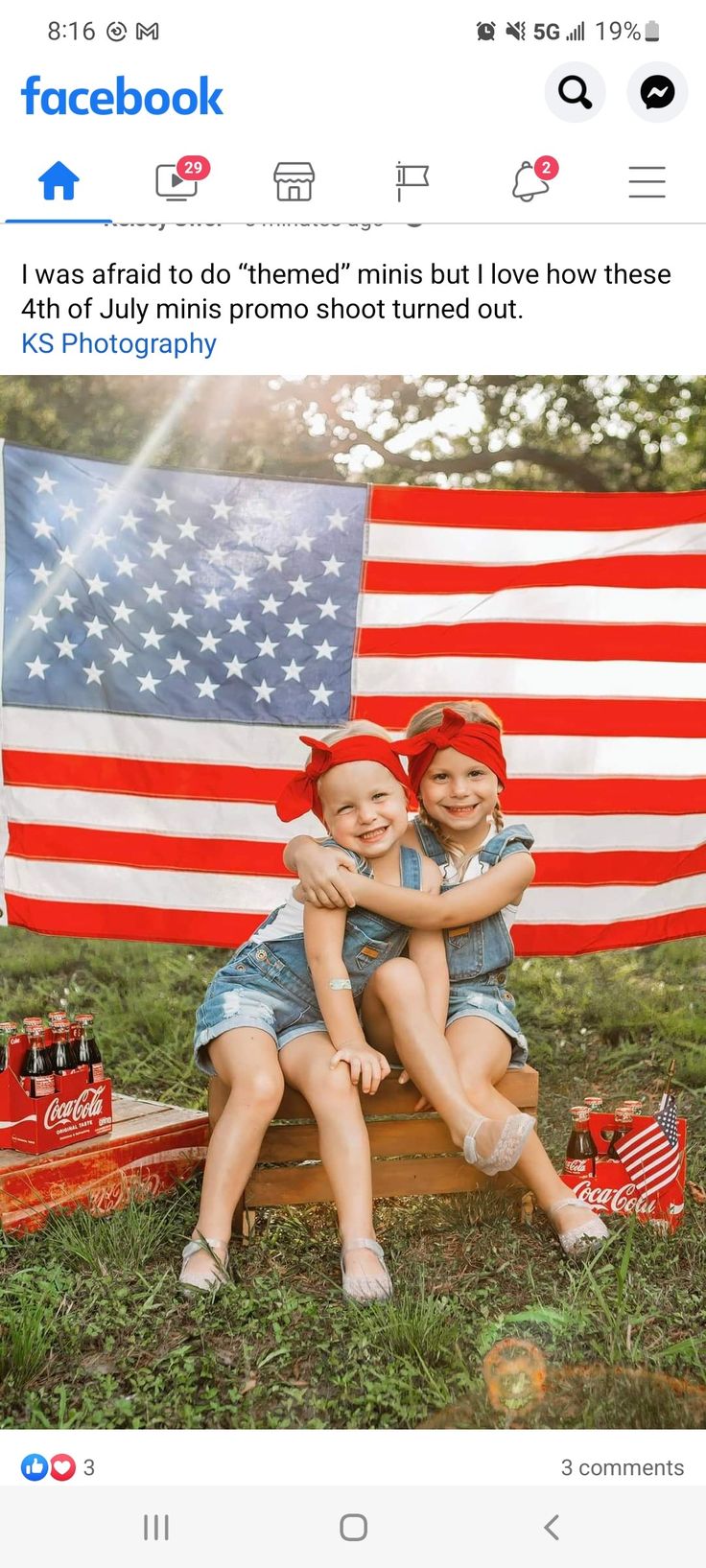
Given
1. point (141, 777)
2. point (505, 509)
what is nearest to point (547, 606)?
point (505, 509)

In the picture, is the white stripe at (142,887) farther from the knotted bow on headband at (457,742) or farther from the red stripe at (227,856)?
the knotted bow on headband at (457,742)

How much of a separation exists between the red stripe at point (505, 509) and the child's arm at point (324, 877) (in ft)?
4.74

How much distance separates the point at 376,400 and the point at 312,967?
3110 mm

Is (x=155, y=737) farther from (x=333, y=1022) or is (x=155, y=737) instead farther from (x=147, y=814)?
(x=333, y=1022)

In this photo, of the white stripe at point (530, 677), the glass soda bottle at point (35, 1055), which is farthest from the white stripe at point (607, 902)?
the glass soda bottle at point (35, 1055)

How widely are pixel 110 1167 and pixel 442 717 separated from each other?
57.6 inches

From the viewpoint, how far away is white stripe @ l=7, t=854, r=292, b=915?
3.65m

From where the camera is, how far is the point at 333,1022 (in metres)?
2.65

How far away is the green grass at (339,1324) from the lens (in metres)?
2.10
